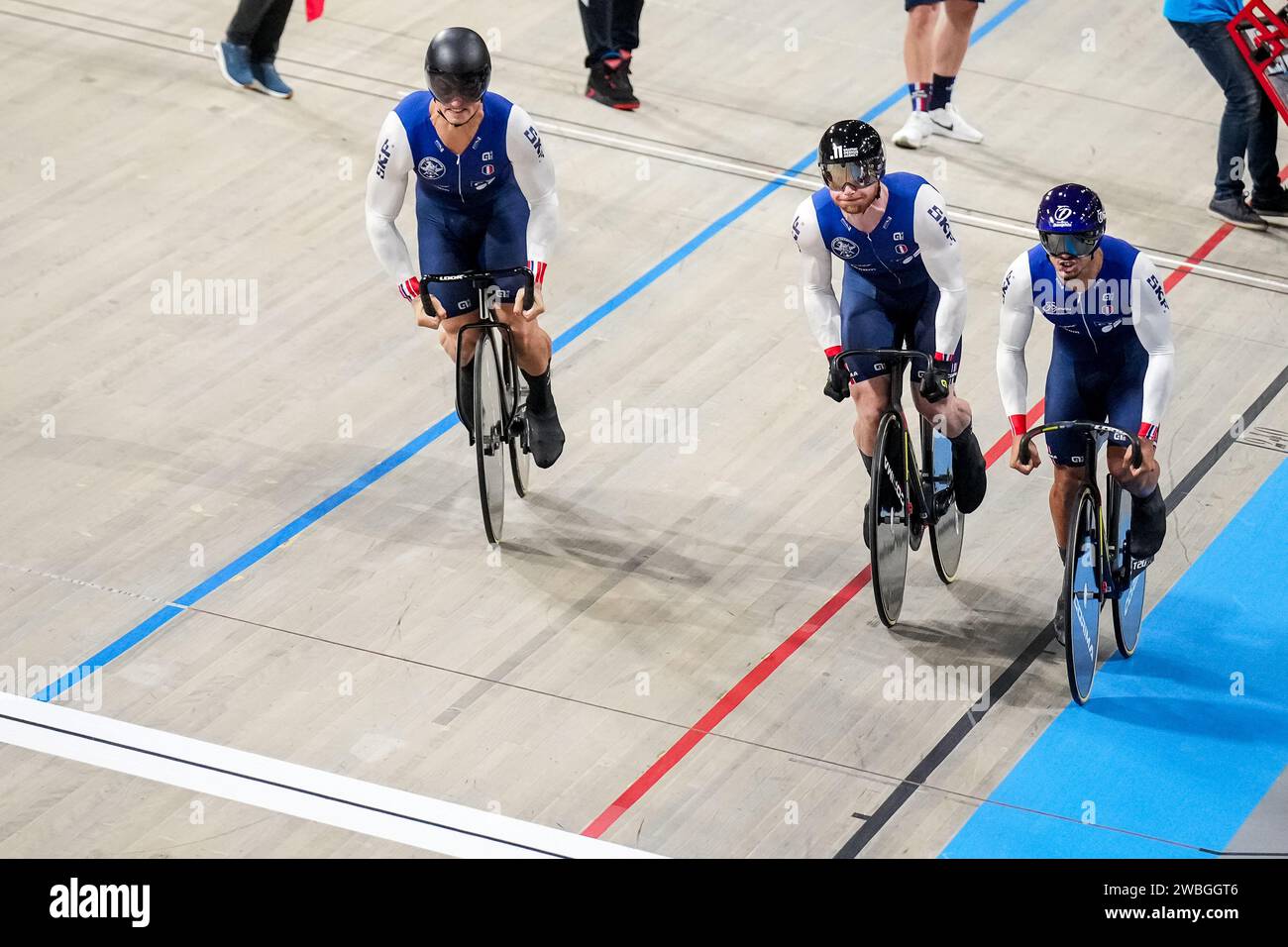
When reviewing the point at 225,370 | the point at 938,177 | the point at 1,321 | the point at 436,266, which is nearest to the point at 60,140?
the point at 1,321

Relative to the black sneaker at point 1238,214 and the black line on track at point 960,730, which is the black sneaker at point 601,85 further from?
the black line on track at point 960,730

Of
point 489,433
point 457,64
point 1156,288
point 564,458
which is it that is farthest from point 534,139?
point 1156,288

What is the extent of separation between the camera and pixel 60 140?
9812 mm

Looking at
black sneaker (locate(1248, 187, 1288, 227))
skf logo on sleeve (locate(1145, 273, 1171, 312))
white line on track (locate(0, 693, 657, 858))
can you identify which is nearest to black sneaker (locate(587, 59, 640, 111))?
black sneaker (locate(1248, 187, 1288, 227))

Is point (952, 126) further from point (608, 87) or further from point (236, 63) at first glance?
point (236, 63)

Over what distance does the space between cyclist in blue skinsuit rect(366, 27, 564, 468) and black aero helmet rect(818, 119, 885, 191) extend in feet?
3.83

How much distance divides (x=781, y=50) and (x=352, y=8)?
101 inches

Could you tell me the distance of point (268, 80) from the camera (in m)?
10.3

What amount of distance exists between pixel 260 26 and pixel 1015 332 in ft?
18.2

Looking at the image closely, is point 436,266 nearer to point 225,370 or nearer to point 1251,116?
point 225,370

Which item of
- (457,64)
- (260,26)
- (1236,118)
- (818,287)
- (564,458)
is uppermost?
(457,64)

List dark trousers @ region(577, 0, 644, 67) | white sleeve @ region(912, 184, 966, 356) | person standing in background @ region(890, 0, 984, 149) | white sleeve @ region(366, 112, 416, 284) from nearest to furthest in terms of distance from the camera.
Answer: white sleeve @ region(912, 184, 966, 356), white sleeve @ region(366, 112, 416, 284), person standing in background @ region(890, 0, 984, 149), dark trousers @ region(577, 0, 644, 67)

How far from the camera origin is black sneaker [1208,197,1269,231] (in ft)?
30.8

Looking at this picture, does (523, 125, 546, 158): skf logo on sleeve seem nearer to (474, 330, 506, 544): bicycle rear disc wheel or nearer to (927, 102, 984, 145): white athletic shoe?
(474, 330, 506, 544): bicycle rear disc wheel
